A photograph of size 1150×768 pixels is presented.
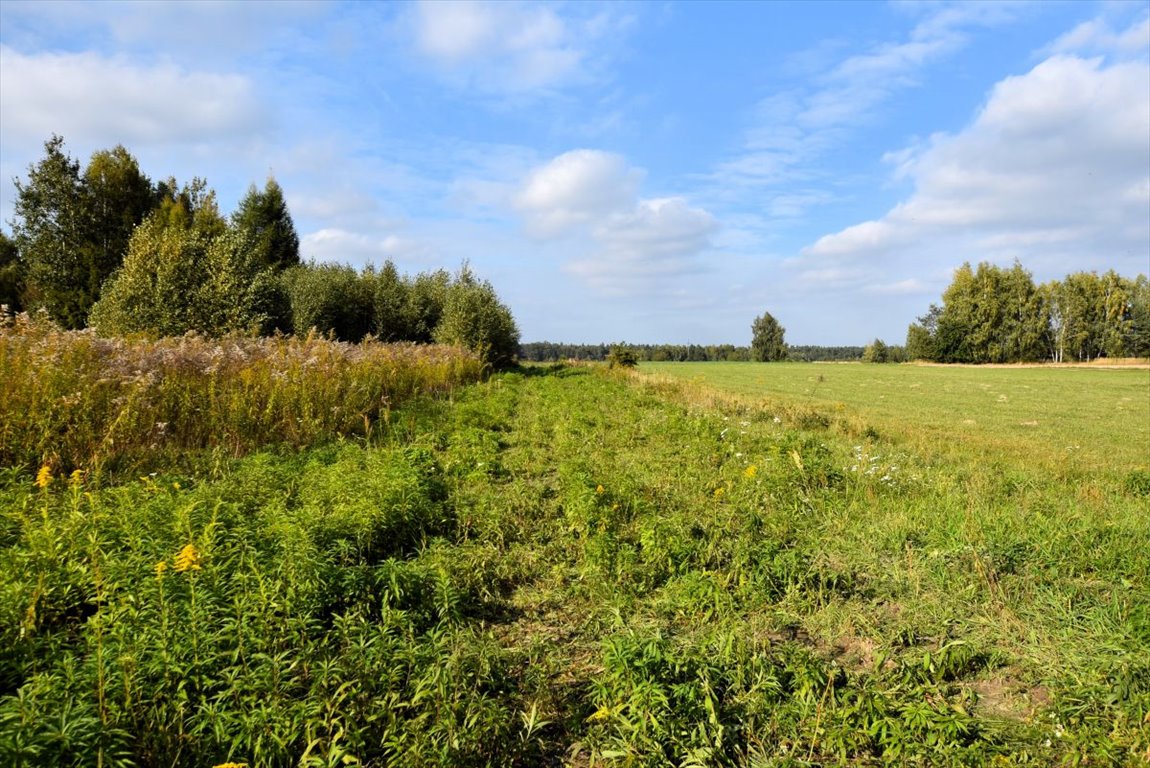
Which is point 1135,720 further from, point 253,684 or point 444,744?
point 253,684

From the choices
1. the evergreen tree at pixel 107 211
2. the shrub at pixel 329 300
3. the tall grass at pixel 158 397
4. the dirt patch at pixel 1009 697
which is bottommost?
the dirt patch at pixel 1009 697

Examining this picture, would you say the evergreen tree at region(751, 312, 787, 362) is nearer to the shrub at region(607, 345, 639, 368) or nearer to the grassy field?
the shrub at region(607, 345, 639, 368)

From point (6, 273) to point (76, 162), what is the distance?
10603 millimetres

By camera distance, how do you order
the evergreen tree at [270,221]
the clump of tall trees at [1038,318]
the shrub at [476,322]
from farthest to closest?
the clump of tall trees at [1038,318] → the evergreen tree at [270,221] → the shrub at [476,322]

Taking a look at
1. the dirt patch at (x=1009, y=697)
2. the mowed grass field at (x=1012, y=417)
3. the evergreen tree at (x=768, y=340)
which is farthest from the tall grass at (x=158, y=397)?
the evergreen tree at (x=768, y=340)

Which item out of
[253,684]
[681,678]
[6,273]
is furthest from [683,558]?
[6,273]

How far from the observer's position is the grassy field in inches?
97.6

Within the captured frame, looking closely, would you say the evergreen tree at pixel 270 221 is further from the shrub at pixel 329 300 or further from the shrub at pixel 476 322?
the shrub at pixel 476 322

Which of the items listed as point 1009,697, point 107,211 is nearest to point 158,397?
point 1009,697

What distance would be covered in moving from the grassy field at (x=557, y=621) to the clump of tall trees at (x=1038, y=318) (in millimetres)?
77152

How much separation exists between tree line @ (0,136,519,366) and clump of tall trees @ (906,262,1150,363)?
213 feet

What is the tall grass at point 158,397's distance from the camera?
588cm

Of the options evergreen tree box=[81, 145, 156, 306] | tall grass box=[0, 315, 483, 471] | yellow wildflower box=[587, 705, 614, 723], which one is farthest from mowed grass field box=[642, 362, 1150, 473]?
evergreen tree box=[81, 145, 156, 306]

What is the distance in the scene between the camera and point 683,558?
182 inches
